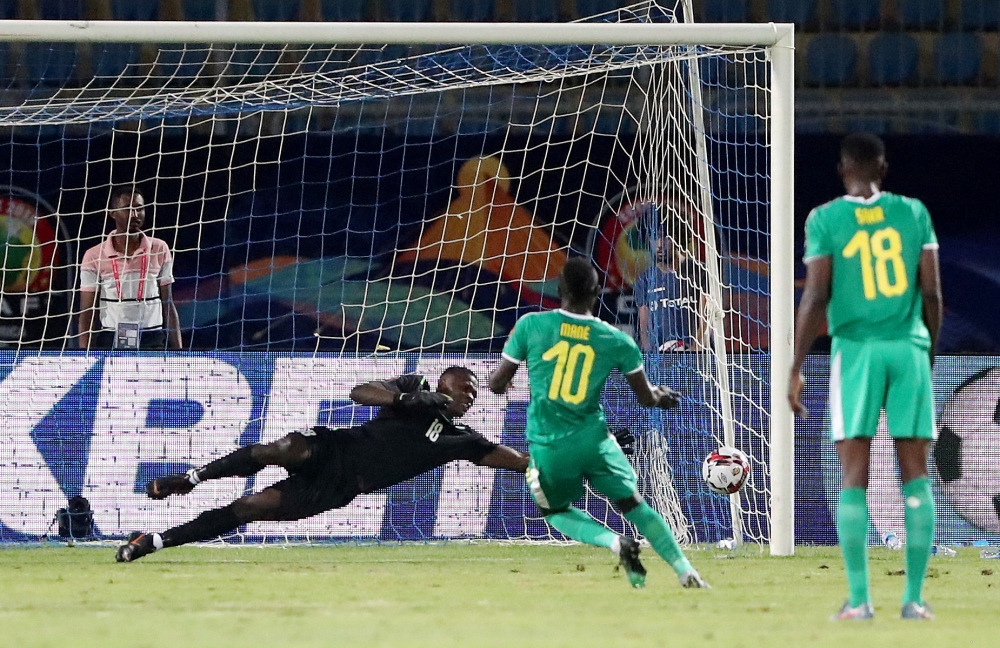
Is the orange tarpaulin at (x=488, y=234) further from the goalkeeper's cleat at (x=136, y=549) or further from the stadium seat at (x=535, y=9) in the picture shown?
the goalkeeper's cleat at (x=136, y=549)

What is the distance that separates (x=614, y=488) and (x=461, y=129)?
Answer: 24.5 feet

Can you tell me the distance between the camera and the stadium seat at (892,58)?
15.5m

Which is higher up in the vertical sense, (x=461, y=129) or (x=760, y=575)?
(x=461, y=129)

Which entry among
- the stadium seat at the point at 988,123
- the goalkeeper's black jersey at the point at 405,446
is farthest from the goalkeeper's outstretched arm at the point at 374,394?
the stadium seat at the point at 988,123

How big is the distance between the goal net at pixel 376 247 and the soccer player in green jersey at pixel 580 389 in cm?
252

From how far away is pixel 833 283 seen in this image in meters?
5.79

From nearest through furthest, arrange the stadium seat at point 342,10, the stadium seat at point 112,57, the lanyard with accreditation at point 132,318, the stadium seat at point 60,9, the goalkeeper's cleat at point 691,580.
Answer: the goalkeeper's cleat at point 691,580 < the lanyard with accreditation at point 132,318 < the stadium seat at point 112,57 < the stadium seat at point 60,9 < the stadium seat at point 342,10

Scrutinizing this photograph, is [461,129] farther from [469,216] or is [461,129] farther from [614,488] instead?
[614,488]

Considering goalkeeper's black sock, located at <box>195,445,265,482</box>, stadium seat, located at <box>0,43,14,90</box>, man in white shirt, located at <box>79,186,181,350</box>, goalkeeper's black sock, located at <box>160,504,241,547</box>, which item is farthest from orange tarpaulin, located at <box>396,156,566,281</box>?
goalkeeper's black sock, located at <box>160,504,241,547</box>

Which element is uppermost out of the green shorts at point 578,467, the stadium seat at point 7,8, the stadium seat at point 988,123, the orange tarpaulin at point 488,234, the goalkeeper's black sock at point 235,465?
the stadium seat at point 7,8

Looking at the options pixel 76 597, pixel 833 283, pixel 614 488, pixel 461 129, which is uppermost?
pixel 461 129

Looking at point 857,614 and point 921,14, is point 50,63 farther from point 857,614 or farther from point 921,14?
point 857,614

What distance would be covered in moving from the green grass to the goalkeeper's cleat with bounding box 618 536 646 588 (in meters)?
0.06

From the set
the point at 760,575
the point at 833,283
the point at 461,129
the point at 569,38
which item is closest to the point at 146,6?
the point at 461,129
